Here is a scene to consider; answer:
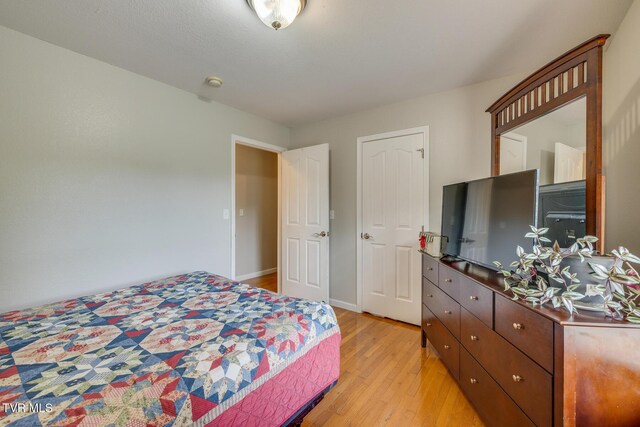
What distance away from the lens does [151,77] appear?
7.48ft

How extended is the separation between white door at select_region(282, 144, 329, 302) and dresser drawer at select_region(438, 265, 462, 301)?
153 centimetres

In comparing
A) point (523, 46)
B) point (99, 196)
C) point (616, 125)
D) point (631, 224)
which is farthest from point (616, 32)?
point (99, 196)

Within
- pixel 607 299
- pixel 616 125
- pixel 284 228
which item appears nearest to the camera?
pixel 607 299

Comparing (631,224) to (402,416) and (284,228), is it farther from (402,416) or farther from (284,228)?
(284,228)

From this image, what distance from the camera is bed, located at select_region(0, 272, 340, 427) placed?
80 centimetres

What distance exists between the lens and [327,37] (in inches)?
68.0

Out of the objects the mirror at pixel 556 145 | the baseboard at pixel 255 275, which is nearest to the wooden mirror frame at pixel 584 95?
the mirror at pixel 556 145

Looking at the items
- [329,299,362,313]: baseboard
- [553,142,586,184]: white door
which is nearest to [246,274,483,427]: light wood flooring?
[329,299,362,313]: baseboard

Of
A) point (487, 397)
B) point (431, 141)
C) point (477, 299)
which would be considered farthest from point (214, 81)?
point (487, 397)

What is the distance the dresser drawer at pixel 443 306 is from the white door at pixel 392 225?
1.67ft

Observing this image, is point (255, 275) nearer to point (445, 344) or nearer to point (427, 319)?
point (427, 319)

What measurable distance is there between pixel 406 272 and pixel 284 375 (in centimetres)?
196

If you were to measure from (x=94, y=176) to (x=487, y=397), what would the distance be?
3.03 m

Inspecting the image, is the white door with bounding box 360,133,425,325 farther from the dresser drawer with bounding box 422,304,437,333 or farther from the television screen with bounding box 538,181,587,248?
the television screen with bounding box 538,181,587,248
